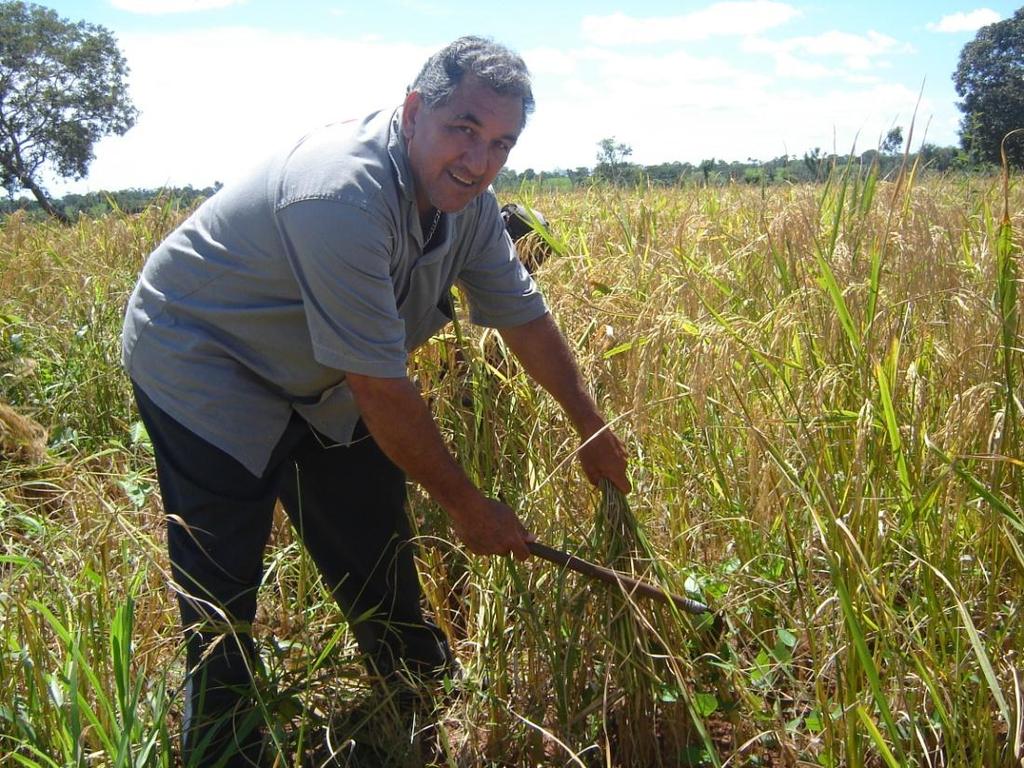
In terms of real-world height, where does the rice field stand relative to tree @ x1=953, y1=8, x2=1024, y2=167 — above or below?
below

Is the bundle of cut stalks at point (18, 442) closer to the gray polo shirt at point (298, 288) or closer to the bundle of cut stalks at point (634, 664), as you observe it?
the gray polo shirt at point (298, 288)

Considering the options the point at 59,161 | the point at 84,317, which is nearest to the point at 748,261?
the point at 84,317

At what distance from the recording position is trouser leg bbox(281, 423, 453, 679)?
2.15 m

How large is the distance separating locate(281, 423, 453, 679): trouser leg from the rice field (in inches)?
3.9

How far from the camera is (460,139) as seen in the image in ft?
5.72

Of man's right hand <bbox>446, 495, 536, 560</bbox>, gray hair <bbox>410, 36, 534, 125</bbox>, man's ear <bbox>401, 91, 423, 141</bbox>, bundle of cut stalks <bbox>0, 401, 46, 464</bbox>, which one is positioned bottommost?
bundle of cut stalks <bbox>0, 401, 46, 464</bbox>

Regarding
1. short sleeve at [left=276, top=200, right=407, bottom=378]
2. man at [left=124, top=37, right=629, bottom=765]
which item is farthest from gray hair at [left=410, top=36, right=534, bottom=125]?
short sleeve at [left=276, top=200, right=407, bottom=378]

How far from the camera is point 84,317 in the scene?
426 centimetres

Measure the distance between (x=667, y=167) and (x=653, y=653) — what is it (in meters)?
5.90

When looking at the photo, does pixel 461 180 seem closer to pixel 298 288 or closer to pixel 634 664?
pixel 298 288

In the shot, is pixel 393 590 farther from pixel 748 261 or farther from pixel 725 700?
pixel 748 261

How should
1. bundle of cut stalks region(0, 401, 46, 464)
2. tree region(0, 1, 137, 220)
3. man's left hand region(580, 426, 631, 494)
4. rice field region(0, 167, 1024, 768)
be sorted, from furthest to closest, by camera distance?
1. tree region(0, 1, 137, 220)
2. bundle of cut stalks region(0, 401, 46, 464)
3. man's left hand region(580, 426, 631, 494)
4. rice field region(0, 167, 1024, 768)

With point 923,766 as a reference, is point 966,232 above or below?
above

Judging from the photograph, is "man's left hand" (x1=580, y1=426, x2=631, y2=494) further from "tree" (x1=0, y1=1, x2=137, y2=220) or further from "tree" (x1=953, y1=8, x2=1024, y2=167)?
"tree" (x1=0, y1=1, x2=137, y2=220)
